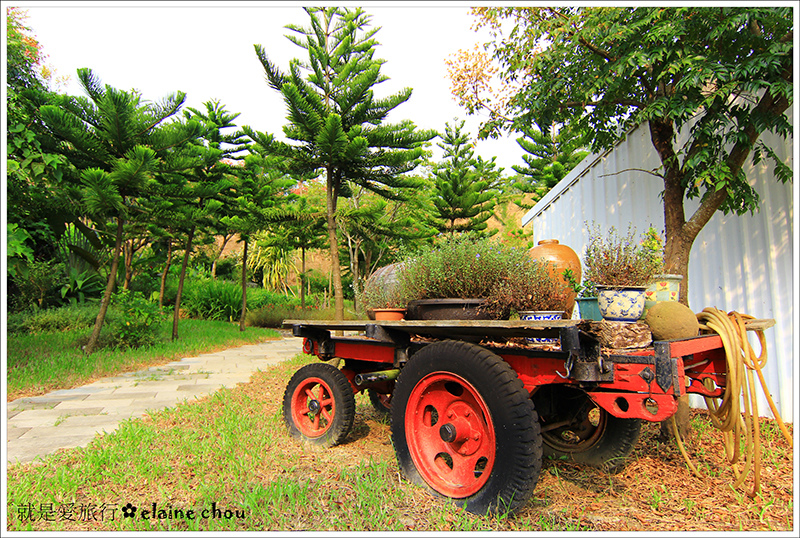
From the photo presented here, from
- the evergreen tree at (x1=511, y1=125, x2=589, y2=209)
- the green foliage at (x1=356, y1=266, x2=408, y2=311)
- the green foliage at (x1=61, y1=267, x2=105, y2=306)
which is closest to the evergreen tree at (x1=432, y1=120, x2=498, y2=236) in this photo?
the evergreen tree at (x1=511, y1=125, x2=589, y2=209)

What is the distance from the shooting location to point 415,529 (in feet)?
5.87

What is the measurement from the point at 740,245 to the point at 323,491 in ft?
12.8

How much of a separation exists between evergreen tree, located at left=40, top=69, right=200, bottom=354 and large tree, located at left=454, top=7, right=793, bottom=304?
482cm

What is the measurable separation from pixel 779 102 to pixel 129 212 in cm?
805

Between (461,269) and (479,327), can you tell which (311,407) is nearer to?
(461,269)

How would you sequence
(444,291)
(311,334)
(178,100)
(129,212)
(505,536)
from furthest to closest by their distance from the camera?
(129,212)
(178,100)
(311,334)
(444,291)
(505,536)

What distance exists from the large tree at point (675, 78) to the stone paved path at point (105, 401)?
4.13 meters

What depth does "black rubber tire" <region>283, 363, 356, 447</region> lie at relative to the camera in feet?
9.05

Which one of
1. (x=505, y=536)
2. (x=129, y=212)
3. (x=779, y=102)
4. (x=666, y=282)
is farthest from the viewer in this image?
(x=129, y=212)

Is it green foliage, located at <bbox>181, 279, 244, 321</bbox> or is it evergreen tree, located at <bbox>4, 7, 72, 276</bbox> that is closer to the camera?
evergreen tree, located at <bbox>4, 7, 72, 276</bbox>

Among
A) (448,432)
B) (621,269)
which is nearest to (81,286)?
(448,432)

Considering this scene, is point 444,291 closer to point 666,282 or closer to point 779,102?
point 666,282

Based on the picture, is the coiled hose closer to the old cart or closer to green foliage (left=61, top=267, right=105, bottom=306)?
the old cart

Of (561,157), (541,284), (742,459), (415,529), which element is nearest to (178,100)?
(541,284)
